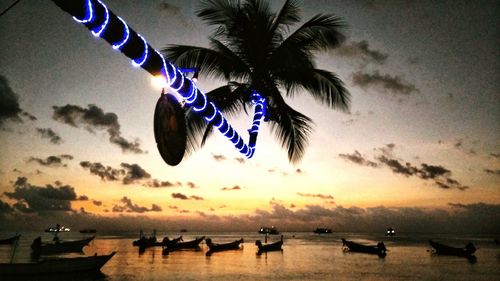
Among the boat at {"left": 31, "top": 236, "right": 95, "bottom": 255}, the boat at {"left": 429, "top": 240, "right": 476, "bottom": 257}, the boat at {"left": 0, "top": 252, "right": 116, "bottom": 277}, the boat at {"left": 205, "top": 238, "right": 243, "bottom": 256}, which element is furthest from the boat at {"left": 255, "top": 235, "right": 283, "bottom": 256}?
the boat at {"left": 0, "top": 252, "right": 116, "bottom": 277}

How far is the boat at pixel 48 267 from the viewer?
18531 mm

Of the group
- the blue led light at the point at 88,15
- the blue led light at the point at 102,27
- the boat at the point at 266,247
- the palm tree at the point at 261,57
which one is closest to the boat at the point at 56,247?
the boat at the point at 266,247

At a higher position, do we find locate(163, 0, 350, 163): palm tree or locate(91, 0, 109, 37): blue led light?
locate(163, 0, 350, 163): palm tree

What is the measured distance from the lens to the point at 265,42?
6.79 metres

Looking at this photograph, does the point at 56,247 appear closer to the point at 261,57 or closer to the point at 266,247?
the point at 266,247

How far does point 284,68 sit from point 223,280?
20.5 m

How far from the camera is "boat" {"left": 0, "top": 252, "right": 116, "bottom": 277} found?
60.8 feet

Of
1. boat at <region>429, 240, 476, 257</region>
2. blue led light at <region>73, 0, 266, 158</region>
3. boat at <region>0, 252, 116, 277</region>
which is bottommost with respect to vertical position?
boat at <region>429, 240, 476, 257</region>

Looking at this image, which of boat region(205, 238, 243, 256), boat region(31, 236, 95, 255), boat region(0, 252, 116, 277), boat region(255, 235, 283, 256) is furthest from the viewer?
boat region(255, 235, 283, 256)

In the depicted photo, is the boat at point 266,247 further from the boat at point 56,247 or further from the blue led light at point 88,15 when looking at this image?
the blue led light at point 88,15

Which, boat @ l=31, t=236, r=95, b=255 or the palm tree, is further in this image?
boat @ l=31, t=236, r=95, b=255

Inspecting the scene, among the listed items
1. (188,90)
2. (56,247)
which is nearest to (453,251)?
(188,90)

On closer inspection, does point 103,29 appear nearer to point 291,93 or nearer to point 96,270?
point 291,93

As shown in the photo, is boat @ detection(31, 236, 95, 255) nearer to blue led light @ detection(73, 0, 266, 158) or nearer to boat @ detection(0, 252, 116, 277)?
boat @ detection(0, 252, 116, 277)
